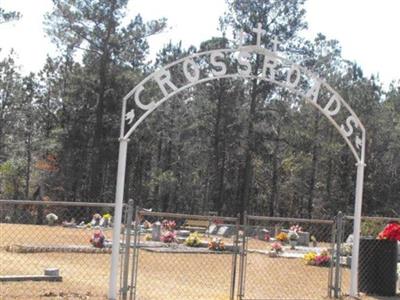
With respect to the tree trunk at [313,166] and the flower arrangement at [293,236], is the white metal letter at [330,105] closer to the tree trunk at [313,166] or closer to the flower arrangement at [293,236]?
the flower arrangement at [293,236]

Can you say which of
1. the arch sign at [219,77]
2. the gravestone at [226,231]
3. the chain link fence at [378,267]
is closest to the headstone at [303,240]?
the gravestone at [226,231]

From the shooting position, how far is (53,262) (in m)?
14.3

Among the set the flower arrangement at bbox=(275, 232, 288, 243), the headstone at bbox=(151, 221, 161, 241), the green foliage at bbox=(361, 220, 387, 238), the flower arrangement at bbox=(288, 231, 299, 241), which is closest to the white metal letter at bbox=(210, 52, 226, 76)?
the headstone at bbox=(151, 221, 161, 241)

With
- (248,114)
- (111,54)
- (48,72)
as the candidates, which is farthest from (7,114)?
(248,114)

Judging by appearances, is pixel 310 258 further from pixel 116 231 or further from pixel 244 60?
pixel 116 231

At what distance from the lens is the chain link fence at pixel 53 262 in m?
8.79

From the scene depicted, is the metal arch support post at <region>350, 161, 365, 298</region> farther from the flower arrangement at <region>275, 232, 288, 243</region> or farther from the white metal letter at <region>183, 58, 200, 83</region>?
the flower arrangement at <region>275, 232, 288, 243</region>

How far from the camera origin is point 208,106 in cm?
4597

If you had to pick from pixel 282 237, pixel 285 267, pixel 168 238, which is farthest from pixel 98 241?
pixel 282 237

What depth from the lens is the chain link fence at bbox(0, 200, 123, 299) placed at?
346 inches

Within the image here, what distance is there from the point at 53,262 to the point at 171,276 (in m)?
3.19

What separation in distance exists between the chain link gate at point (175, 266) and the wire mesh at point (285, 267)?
1.83 feet

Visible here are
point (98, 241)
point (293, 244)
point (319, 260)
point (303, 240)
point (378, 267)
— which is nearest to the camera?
point (378, 267)

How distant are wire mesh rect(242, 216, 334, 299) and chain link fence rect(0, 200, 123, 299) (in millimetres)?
2680
